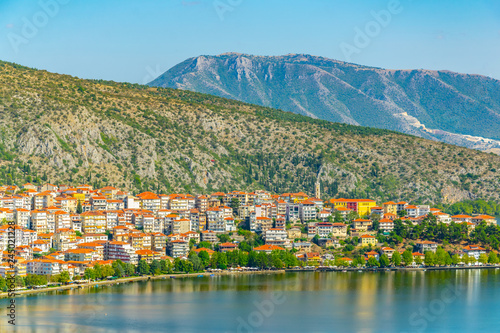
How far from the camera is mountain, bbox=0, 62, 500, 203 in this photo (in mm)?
108562

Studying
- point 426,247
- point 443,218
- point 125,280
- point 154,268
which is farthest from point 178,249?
point 443,218

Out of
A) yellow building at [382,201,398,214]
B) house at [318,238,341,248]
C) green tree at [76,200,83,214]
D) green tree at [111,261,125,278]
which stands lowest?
green tree at [111,261,125,278]

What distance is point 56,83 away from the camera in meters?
129

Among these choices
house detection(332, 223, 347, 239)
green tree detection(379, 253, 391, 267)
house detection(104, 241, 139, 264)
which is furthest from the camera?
house detection(332, 223, 347, 239)

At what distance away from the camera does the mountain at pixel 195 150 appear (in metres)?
109

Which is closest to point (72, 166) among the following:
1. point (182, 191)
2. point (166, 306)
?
point (182, 191)

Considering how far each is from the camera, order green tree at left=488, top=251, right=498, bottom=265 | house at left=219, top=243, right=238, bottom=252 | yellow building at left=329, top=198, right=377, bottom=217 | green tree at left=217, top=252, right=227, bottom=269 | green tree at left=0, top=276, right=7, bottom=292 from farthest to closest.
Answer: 1. yellow building at left=329, top=198, right=377, bottom=217
2. green tree at left=488, top=251, right=498, bottom=265
3. house at left=219, top=243, right=238, bottom=252
4. green tree at left=217, top=252, right=227, bottom=269
5. green tree at left=0, top=276, right=7, bottom=292

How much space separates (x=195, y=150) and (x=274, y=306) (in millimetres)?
65984

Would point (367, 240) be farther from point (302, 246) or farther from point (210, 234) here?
point (210, 234)

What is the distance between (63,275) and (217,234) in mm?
21461

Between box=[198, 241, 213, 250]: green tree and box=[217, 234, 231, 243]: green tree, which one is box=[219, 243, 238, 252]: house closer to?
box=[198, 241, 213, 250]: green tree

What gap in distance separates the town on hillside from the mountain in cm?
1309

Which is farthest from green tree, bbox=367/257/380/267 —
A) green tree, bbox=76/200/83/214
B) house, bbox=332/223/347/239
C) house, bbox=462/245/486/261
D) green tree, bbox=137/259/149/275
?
green tree, bbox=76/200/83/214

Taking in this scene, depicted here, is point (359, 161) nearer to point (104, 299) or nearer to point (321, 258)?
point (321, 258)
